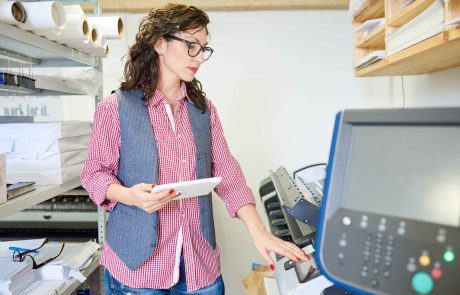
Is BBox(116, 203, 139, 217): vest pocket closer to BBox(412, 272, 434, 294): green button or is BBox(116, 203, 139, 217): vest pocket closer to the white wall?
BBox(412, 272, 434, 294): green button

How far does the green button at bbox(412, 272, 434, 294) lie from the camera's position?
0.47 meters

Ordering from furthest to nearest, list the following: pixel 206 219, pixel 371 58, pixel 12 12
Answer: pixel 371 58 < pixel 206 219 < pixel 12 12

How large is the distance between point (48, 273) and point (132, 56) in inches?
32.4

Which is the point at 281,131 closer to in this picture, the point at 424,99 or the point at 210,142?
the point at 424,99

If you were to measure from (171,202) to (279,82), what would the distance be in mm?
1318

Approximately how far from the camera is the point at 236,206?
121cm

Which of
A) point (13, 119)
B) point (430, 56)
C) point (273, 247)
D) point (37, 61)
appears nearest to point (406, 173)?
point (273, 247)

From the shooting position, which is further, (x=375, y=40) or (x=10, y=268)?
(x=375, y=40)

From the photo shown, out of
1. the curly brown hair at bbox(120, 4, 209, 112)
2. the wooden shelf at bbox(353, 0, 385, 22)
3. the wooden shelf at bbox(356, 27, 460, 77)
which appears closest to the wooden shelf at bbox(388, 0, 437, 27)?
the wooden shelf at bbox(356, 27, 460, 77)

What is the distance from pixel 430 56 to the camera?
1.20m

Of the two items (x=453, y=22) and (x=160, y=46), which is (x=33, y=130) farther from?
(x=453, y=22)

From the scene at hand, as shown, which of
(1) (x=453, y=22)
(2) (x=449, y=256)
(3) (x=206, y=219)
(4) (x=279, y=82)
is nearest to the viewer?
(2) (x=449, y=256)

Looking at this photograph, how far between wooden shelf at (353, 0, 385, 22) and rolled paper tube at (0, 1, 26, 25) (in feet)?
4.19

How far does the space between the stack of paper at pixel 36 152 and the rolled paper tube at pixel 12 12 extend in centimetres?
44
